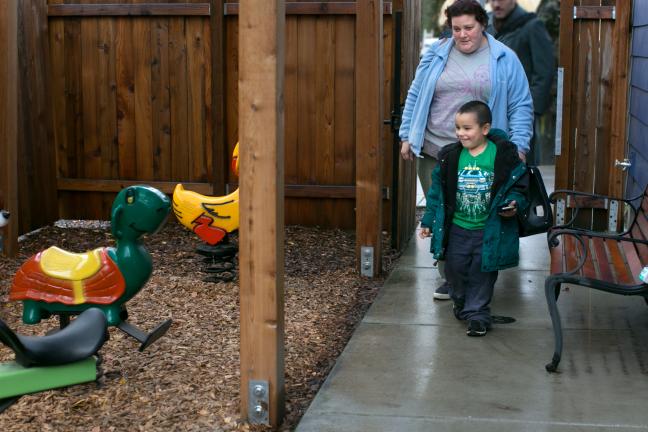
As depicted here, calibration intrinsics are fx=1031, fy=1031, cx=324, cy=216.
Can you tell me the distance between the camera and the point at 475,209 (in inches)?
219

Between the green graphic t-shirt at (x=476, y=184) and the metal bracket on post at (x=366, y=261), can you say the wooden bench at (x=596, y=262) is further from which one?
the metal bracket on post at (x=366, y=261)

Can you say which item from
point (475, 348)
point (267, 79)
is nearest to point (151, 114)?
point (475, 348)

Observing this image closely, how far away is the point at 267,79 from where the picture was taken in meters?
3.88

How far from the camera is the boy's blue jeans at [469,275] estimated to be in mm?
5595

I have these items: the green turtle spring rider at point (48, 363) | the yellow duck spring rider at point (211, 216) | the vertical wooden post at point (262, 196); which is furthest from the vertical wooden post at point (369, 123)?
the green turtle spring rider at point (48, 363)

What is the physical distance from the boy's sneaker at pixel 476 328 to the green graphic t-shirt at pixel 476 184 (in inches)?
20.4

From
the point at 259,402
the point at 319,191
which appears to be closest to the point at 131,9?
the point at 319,191

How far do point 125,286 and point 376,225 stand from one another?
2.43 metres

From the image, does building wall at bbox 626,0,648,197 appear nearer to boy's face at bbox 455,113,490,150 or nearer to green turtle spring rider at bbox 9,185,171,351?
boy's face at bbox 455,113,490,150

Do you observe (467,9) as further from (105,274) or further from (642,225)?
(105,274)

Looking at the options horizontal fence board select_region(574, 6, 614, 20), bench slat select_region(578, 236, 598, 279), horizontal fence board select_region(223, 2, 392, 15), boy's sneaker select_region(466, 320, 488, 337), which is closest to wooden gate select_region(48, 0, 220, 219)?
horizontal fence board select_region(223, 2, 392, 15)

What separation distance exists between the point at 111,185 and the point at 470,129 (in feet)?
13.7

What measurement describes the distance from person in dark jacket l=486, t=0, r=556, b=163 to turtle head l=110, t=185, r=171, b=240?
3.87m

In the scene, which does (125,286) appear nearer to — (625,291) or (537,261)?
(625,291)
